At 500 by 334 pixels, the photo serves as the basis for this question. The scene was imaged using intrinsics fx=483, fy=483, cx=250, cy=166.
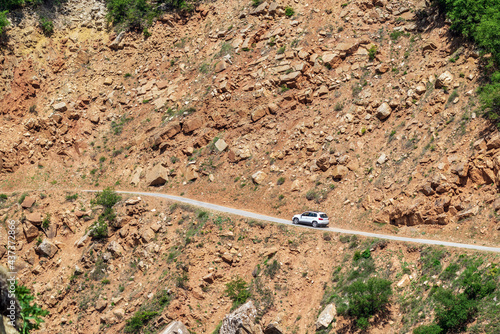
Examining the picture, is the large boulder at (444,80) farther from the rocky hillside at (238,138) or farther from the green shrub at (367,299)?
the green shrub at (367,299)

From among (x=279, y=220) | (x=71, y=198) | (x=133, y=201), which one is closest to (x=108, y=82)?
(x=71, y=198)

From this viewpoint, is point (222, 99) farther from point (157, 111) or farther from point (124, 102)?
point (124, 102)

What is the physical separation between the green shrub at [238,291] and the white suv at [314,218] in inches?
267

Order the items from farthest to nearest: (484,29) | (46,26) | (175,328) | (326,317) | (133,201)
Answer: (46,26), (133,201), (484,29), (175,328), (326,317)

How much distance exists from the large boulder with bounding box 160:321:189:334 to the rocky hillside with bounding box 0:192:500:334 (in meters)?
0.80

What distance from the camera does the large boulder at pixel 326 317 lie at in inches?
1161

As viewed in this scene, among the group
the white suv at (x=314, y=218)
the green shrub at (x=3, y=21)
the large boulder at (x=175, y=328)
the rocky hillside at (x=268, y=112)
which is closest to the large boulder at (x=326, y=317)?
the white suv at (x=314, y=218)

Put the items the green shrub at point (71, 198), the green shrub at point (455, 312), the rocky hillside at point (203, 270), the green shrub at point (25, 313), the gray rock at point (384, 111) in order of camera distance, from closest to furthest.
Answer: the green shrub at point (25, 313)
the green shrub at point (455, 312)
the rocky hillside at point (203, 270)
the gray rock at point (384, 111)
the green shrub at point (71, 198)

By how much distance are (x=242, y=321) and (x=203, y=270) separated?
6.55 metres

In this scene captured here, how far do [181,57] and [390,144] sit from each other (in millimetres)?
27956

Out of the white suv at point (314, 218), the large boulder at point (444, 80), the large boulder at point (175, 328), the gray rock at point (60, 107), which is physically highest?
the gray rock at point (60, 107)

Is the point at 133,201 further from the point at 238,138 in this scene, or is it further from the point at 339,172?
the point at 339,172

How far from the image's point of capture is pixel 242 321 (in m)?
30.9

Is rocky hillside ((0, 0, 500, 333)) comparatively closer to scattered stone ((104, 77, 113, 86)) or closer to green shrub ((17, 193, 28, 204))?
scattered stone ((104, 77, 113, 86))
